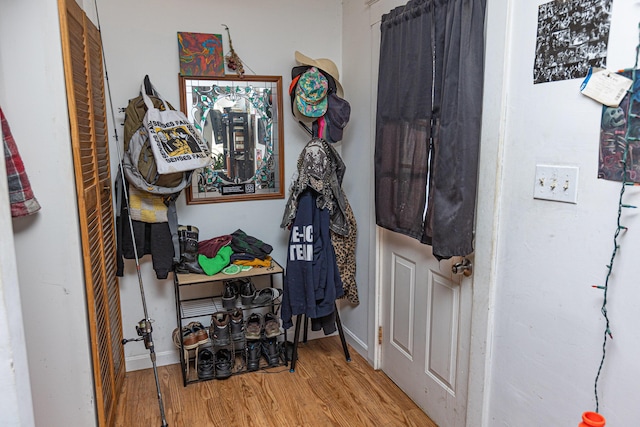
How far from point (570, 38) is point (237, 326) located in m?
2.17

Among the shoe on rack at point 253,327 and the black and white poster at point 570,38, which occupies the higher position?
the black and white poster at point 570,38

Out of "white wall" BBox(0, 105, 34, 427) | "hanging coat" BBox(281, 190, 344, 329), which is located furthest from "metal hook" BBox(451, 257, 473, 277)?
"white wall" BBox(0, 105, 34, 427)

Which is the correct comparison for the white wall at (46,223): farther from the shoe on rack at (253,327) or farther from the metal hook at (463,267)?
the metal hook at (463,267)

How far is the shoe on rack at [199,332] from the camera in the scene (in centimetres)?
260

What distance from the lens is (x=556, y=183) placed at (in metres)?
1.41

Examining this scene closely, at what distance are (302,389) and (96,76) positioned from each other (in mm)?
1998

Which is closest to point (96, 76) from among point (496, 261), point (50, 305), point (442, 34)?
point (50, 305)

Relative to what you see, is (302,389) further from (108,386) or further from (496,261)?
(496,261)

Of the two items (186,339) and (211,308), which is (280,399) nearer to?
(186,339)

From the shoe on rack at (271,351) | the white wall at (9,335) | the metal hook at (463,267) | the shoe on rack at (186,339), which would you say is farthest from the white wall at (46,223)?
the metal hook at (463,267)

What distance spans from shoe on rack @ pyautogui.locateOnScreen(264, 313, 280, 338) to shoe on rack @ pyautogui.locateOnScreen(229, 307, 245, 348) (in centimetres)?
16

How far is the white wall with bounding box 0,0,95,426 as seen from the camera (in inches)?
59.5

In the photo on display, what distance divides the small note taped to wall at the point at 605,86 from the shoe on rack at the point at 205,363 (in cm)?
231

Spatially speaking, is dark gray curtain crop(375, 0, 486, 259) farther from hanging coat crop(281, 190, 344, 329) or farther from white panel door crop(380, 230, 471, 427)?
hanging coat crop(281, 190, 344, 329)
